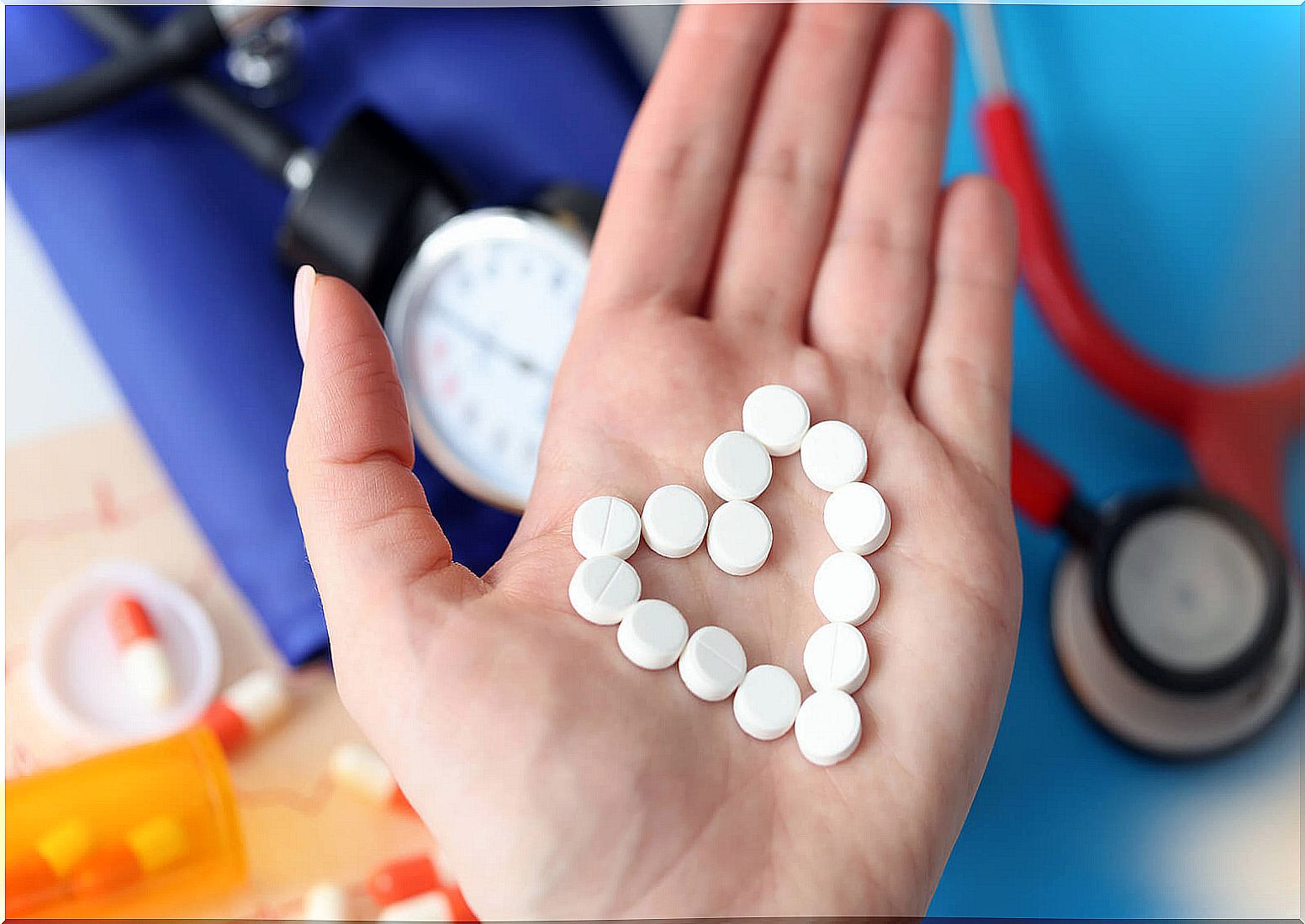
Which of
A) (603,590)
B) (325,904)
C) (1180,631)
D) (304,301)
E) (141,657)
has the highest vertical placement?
(304,301)

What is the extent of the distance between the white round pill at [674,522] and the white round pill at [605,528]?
0.04 feet

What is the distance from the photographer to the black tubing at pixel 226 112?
913 millimetres

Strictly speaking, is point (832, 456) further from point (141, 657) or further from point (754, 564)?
point (141, 657)

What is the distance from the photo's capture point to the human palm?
22.6 inches

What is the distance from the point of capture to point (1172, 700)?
911mm

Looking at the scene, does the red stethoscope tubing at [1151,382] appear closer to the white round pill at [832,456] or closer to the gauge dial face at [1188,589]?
the gauge dial face at [1188,589]

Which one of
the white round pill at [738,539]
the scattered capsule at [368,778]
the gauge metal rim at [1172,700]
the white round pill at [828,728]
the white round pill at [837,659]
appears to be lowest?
the scattered capsule at [368,778]

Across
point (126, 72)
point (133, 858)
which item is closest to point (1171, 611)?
point (133, 858)

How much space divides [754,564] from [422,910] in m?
0.36

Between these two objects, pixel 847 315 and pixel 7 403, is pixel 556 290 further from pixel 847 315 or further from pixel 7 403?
pixel 7 403

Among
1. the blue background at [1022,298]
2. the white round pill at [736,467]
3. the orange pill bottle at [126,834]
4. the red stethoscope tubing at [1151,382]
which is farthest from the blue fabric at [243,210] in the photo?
the red stethoscope tubing at [1151,382]

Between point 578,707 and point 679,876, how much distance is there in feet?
0.33

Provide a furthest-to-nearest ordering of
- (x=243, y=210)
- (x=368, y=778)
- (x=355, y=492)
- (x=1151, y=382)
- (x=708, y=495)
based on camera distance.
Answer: (x=1151, y=382)
(x=243, y=210)
(x=368, y=778)
(x=708, y=495)
(x=355, y=492)

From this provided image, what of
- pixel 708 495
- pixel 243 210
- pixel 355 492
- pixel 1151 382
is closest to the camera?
pixel 355 492
